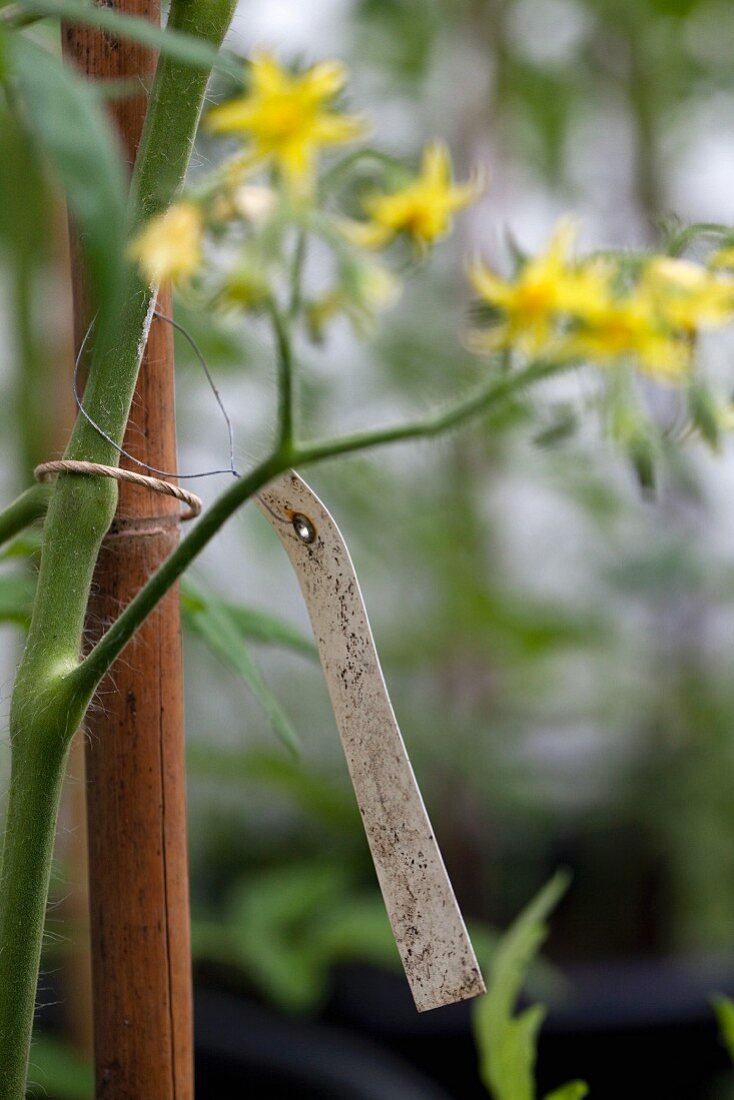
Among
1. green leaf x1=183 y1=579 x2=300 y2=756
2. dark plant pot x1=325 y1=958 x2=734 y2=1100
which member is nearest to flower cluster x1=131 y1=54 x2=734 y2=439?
green leaf x1=183 y1=579 x2=300 y2=756

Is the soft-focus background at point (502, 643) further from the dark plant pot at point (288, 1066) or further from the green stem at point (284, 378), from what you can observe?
the green stem at point (284, 378)

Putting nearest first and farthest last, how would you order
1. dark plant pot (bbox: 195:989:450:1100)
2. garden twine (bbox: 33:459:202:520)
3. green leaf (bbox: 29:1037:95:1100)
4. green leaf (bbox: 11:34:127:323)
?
green leaf (bbox: 11:34:127:323), garden twine (bbox: 33:459:202:520), green leaf (bbox: 29:1037:95:1100), dark plant pot (bbox: 195:989:450:1100)

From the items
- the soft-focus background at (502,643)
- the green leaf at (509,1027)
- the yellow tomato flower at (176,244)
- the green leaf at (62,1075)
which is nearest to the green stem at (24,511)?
the yellow tomato flower at (176,244)

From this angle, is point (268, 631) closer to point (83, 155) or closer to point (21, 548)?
point (21, 548)

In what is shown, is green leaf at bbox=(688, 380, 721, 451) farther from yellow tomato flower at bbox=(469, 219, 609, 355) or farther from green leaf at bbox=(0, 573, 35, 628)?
green leaf at bbox=(0, 573, 35, 628)

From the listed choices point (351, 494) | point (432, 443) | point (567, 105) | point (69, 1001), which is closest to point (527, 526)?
point (567, 105)
